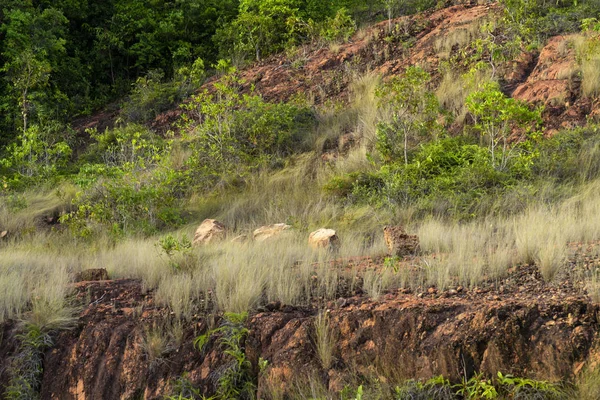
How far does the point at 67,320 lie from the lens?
515 cm

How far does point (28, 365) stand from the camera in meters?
4.95

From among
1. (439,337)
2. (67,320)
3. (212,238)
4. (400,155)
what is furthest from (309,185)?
(439,337)

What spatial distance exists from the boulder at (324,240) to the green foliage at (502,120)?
3.69 metres

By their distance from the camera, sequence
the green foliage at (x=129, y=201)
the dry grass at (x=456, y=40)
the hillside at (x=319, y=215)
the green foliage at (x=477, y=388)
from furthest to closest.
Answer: the dry grass at (x=456, y=40) < the green foliage at (x=129, y=201) < the hillside at (x=319, y=215) < the green foliage at (x=477, y=388)

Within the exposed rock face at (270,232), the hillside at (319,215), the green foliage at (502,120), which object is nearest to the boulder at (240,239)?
the exposed rock face at (270,232)

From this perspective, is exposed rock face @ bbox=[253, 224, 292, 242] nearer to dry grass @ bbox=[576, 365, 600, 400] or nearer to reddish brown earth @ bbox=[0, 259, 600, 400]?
reddish brown earth @ bbox=[0, 259, 600, 400]

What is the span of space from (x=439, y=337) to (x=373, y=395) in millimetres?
533

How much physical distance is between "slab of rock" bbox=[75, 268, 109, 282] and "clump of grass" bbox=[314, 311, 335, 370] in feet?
8.59

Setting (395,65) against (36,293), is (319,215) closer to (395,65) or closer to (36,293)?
(36,293)

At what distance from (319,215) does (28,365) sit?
17.7 ft

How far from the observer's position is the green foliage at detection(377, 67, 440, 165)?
37.0 feet

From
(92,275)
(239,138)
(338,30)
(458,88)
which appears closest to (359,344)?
(92,275)

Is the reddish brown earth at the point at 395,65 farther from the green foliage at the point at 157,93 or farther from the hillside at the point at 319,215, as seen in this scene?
the green foliage at the point at 157,93

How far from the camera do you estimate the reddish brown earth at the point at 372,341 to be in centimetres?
389
